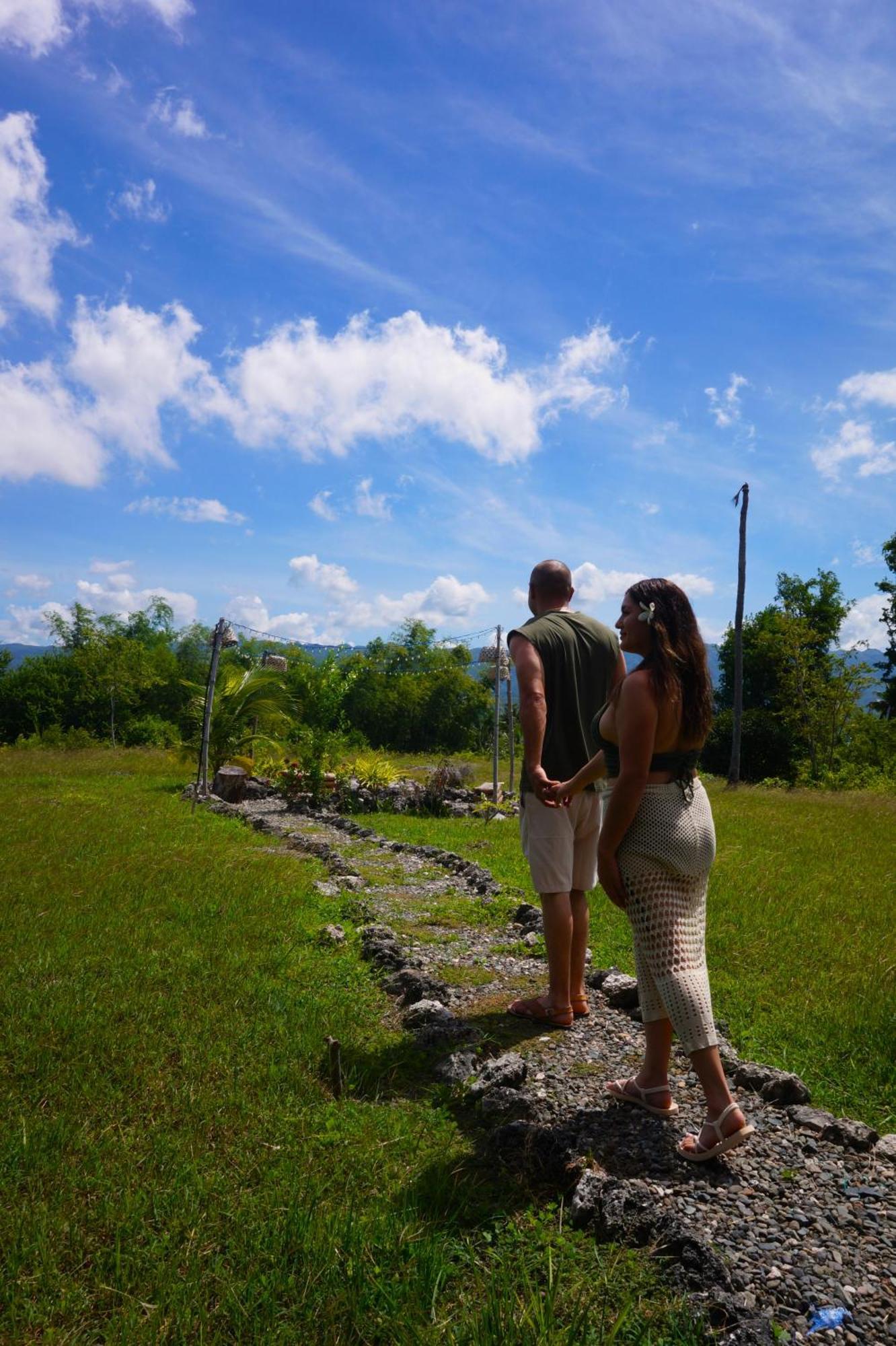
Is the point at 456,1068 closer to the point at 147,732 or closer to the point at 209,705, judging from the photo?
the point at 209,705

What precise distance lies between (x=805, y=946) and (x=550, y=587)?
127 inches

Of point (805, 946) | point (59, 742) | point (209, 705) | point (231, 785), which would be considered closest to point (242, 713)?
point (209, 705)

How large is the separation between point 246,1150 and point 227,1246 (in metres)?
0.49

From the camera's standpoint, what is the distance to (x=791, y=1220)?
7.69 ft

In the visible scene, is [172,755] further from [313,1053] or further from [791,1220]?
[791,1220]

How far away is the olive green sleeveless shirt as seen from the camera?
12.5 feet

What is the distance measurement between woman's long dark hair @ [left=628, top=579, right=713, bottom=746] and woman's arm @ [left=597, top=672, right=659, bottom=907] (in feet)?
0.20

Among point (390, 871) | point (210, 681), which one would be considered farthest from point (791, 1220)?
point (210, 681)

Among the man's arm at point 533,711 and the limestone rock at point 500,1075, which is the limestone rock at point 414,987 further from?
the man's arm at point 533,711

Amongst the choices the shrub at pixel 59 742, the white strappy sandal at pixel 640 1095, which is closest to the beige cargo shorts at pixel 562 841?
the white strappy sandal at pixel 640 1095

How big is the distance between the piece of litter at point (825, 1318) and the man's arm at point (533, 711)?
1.94 meters

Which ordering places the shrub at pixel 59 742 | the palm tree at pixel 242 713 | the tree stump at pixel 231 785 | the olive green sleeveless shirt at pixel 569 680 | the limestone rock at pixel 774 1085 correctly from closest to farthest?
the limestone rock at pixel 774 1085, the olive green sleeveless shirt at pixel 569 680, the tree stump at pixel 231 785, the palm tree at pixel 242 713, the shrub at pixel 59 742

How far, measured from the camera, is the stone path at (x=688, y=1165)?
205cm

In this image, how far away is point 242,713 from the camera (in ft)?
57.6
